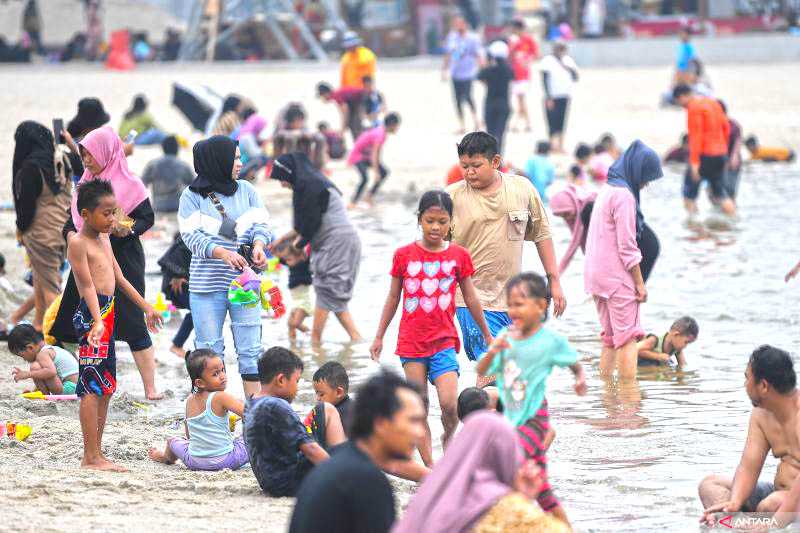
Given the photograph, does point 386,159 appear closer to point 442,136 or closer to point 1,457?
point 442,136

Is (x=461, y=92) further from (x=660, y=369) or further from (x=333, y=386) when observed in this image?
(x=333, y=386)

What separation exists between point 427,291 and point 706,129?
34.0ft

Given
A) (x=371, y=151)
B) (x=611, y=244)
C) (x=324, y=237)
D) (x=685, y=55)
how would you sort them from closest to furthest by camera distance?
(x=611, y=244) < (x=324, y=237) < (x=371, y=151) < (x=685, y=55)

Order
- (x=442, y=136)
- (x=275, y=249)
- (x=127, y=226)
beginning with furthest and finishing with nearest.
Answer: (x=442, y=136)
(x=275, y=249)
(x=127, y=226)

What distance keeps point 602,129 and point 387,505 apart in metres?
21.8

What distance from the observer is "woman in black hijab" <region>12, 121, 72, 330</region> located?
9.84 m

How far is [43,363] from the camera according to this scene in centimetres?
867

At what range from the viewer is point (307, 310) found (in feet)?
36.4

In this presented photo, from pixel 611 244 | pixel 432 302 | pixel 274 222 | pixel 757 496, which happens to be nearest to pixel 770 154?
pixel 274 222

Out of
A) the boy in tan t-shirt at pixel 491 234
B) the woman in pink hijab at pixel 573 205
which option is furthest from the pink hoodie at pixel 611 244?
the boy in tan t-shirt at pixel 491 234

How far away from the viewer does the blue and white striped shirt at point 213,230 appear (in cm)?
779

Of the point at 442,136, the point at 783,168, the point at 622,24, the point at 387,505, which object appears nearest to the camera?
the point at 387,505

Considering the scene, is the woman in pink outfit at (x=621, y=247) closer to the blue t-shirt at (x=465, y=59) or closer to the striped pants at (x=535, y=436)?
the striped pants at (x=535, y=436)

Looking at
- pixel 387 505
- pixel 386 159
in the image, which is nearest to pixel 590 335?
pixel 387 505
